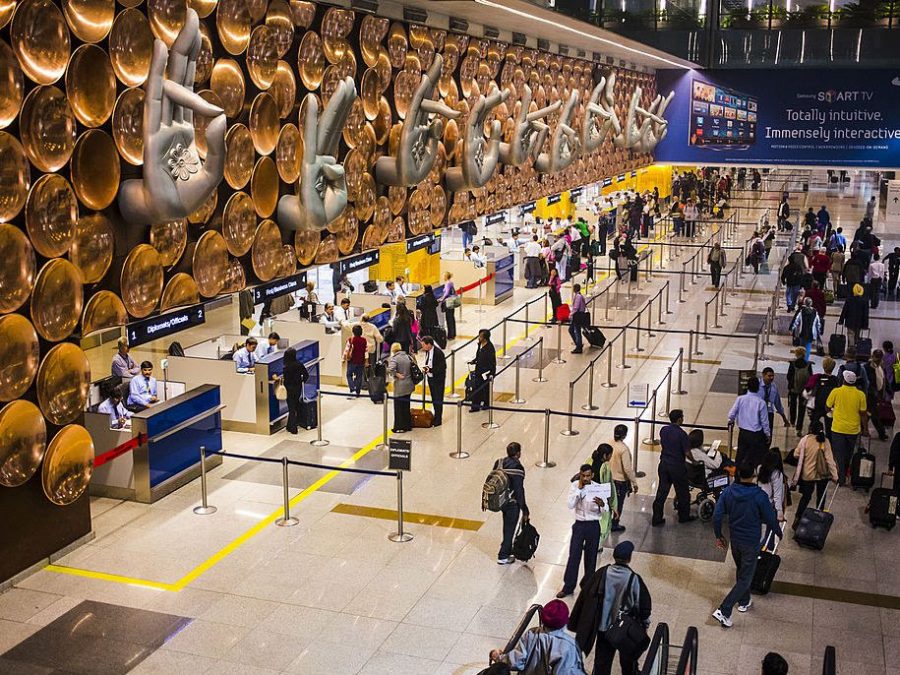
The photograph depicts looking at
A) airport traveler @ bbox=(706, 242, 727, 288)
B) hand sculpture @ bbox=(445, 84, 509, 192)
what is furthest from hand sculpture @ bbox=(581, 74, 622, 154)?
hand sculpture @ bbox=(445, 84, 509, 192)

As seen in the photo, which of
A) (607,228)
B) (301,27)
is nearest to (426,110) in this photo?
(301,27)

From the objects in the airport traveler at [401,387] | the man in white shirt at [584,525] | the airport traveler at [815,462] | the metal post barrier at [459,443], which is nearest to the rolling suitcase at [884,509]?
the airport traveler at [815,462]

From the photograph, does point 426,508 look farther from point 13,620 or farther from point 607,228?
point 607,228

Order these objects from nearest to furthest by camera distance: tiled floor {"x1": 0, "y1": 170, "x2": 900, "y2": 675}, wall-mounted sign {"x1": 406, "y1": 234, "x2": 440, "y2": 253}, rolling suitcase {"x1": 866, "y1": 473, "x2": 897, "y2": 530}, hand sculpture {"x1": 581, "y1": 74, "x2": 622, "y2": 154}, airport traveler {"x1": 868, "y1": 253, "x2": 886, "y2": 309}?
tiled floor {"x1": 0, "y1": 170, "x2": 900, "y2": 675} → rolling suitcase {"x1": 866, "y1": 473, "x2": 897, "y2": 530} → wall-mounted sign {"x1": 406, "y1": 234, "x2": 440, "y2": 253} → hand sculpture {"x1": 581, "y1": 74, "x2": 622, "y2": 154} → airport traveler {"x1": 868, "y1": 253, "x2": 886, "y2": 309}

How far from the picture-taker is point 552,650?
6.78 meters

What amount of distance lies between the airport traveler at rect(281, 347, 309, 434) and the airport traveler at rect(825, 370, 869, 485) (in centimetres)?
663

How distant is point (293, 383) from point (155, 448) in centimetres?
265

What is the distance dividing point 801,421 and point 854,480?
213 centimetres

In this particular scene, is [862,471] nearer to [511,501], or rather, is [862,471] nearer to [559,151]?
[511,501]

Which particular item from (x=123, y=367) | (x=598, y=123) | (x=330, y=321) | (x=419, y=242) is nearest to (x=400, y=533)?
(x=123, y=367)

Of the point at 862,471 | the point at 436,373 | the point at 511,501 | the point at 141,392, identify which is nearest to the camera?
the point at 511,501

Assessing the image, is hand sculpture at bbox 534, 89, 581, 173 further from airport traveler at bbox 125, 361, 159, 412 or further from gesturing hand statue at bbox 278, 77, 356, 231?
airport traveler at bbox 125, 361, 159, 412

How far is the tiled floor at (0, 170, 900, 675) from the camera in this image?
8.63 meters

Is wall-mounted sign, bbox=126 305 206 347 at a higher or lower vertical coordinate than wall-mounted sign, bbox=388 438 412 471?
higher
